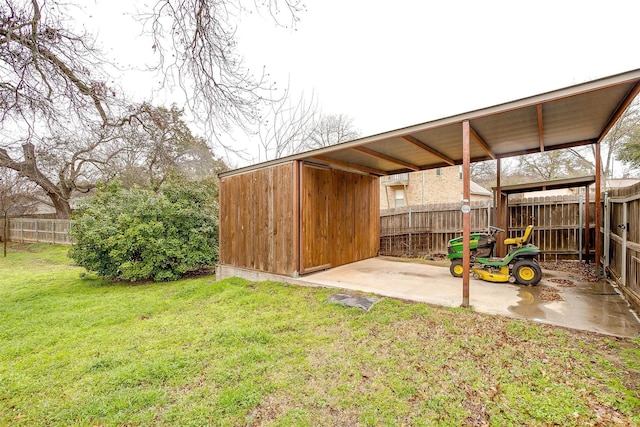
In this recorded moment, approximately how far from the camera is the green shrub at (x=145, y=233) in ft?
22.3

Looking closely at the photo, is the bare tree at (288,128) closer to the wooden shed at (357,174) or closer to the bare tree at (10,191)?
the wooden shed at (357,174)

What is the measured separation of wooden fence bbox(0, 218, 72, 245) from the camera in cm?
1420

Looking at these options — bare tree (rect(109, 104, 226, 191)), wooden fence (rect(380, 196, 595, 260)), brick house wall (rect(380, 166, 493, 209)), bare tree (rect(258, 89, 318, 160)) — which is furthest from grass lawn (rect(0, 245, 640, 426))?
brick house wall (rect(380, 166, 493, 209))

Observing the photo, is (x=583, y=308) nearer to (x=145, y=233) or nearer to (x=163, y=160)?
(x=163, y=160)

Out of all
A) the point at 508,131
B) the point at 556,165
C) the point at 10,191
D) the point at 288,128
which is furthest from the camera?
the point at 556,165

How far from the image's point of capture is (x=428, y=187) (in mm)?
17109

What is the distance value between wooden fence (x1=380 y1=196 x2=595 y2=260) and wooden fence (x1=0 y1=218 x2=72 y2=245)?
15412 mm

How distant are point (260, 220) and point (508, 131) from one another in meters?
4.71

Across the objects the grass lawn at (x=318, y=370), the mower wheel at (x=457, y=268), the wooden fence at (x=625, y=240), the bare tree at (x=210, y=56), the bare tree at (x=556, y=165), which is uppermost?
the bare tree at (x=556, y=165)

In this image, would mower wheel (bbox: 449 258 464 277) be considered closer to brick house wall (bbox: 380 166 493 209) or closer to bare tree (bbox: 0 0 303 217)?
bare tree (bbox: 0 0 303 217)

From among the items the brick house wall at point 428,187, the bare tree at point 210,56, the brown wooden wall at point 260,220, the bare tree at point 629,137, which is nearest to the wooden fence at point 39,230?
the brown wooden wall at point 260,220

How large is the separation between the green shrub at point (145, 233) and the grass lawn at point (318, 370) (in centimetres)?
293

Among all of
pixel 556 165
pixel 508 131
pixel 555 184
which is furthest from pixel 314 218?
pixel 556 165

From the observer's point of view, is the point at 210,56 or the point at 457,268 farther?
the point at 457,268
